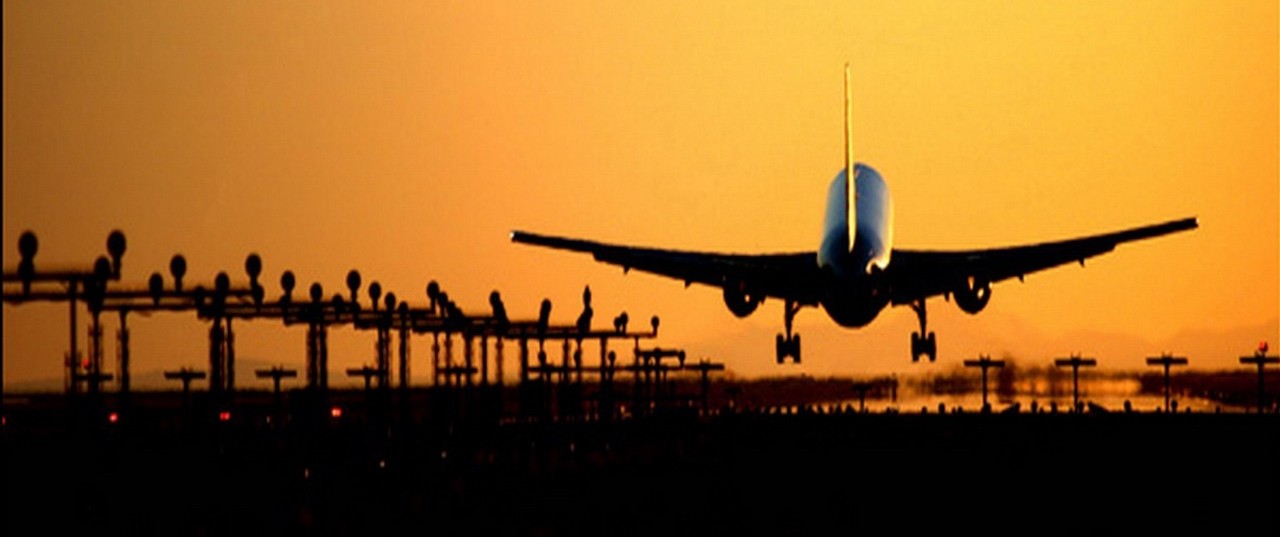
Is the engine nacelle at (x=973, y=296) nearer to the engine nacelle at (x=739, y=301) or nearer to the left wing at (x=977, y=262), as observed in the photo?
the left wing at (x=977, y=262)

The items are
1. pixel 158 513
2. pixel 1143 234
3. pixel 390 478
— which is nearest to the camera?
pixel 158 513

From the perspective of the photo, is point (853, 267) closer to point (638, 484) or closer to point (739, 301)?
point (739, 301)

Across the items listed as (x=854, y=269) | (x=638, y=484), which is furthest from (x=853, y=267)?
(x=638, y=484)

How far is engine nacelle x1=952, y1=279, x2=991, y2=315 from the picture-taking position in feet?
309

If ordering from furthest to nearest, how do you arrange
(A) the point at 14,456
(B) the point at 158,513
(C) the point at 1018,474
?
1. (A) the point at 14,456
2. (C) the point at 1018,474
3. (B) the point at 158,513

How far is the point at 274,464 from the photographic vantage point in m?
75.6

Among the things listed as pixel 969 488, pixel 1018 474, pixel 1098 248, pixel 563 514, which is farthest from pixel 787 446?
pixel 563 514

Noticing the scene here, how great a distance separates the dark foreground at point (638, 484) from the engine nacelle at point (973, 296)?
587 centimetres

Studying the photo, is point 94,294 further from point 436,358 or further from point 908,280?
point 436,358

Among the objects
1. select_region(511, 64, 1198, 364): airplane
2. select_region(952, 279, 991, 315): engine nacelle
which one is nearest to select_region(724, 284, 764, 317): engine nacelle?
select_region(511, 64, 1198, 364): airplane

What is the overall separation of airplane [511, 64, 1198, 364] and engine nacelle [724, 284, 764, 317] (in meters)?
0.04

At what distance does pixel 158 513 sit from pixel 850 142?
55845 millimetres

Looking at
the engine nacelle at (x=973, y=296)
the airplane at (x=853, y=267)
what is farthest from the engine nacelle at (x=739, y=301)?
the engine nacelle at (x=973, y=296)

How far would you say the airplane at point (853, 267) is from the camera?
298ft
